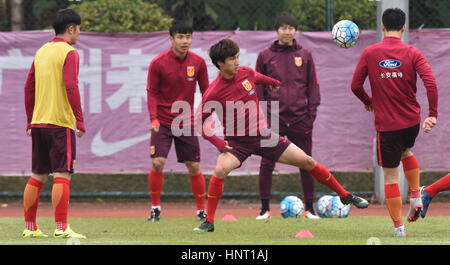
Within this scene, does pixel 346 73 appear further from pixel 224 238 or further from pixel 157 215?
pixel 224 238

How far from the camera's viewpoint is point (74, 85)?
7195 millimetres

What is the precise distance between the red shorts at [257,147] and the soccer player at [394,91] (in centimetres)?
98

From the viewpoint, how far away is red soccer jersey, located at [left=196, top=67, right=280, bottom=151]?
7.74m

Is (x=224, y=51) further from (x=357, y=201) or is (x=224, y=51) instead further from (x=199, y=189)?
(x=199, y=189)

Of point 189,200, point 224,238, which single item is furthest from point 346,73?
point 224,238

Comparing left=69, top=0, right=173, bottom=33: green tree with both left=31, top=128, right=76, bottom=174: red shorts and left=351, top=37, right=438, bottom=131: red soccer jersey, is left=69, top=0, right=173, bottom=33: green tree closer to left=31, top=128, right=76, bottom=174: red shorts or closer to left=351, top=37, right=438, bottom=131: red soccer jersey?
left=31, top=128, right=76, bottom=174: red shorts

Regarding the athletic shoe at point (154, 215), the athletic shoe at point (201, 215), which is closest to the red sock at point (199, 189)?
the athletic shoe at point (201, 215)

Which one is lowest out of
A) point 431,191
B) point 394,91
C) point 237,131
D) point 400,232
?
point 400,232

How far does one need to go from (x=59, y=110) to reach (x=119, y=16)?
4.44 metres

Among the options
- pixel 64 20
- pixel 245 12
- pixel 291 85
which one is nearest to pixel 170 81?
pixel 291 85

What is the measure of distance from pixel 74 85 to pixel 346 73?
5.06 meters

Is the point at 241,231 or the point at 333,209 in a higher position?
the point at 241,231

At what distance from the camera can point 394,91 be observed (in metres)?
7.05

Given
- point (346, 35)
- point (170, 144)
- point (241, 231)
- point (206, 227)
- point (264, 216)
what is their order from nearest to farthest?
point (206, 227) < point (241, 231) < point (346, 35) < point (170, 144) < point (264, 216)
